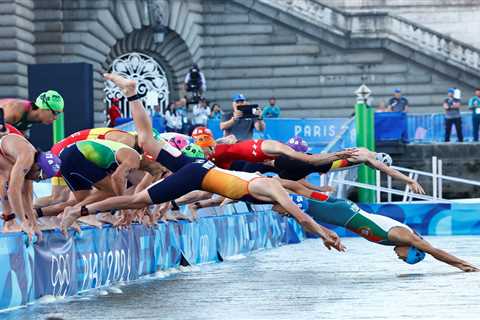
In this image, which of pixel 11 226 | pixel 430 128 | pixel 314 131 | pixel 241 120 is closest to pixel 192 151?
pixel 11 226

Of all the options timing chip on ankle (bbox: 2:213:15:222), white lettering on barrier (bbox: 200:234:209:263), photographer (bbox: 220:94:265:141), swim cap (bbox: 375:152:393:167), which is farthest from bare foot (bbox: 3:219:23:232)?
photographer (bbox: 220:94:265:141)

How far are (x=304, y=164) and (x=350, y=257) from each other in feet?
9.34

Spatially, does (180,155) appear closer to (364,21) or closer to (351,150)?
(351,150)

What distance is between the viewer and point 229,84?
5097cm


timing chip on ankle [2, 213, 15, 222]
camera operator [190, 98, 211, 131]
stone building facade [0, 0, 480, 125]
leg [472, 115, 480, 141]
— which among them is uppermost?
stone building facade [0, 0, 480, 125]

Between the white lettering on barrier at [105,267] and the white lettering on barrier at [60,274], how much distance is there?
0.56 m

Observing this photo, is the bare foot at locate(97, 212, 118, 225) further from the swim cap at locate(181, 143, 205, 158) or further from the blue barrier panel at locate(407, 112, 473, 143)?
the blue barrier panel at locate(407, 112, 473, 143)

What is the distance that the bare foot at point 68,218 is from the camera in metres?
15.1

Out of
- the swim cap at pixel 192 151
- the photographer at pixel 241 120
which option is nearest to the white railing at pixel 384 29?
the photographer at pixel 241 120

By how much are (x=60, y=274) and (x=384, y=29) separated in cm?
3625

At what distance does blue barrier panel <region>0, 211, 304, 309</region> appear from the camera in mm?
13773

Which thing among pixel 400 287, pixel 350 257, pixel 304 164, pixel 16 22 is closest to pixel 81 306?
pixel 400 287

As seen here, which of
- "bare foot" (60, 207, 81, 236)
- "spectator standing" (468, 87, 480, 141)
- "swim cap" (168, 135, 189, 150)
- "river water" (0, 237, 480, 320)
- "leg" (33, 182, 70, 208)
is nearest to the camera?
Result: "river water" (0, 237, 480, 320)

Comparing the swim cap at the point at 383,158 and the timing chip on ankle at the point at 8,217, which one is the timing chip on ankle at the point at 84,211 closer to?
the timing chip on ankle at the point at 8,217
